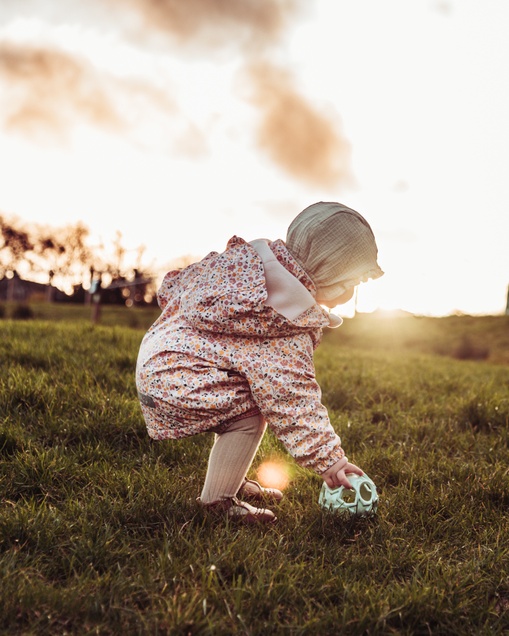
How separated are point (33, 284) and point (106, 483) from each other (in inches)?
1930

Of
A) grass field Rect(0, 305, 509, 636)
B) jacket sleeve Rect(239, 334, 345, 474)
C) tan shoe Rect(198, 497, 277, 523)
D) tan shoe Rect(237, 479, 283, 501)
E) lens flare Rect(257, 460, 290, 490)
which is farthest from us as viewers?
lens flare Rect(257, 460, 290, 490)

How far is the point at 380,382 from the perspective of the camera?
523 centimetres

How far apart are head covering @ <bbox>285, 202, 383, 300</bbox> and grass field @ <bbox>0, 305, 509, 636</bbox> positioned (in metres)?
1.01

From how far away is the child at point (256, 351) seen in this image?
2197 mm

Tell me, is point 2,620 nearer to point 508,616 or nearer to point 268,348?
point 268,348

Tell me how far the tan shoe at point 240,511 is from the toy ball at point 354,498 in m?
0.26

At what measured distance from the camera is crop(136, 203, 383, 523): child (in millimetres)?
2197

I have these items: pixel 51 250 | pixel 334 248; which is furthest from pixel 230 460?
pixel 51 250

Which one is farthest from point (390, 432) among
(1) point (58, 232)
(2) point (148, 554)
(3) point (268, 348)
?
(1) point (58, 232)

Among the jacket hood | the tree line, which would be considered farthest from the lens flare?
the tree line

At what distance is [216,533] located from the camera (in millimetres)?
2082

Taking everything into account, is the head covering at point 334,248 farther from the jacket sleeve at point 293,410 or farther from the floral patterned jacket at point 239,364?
the jacket sleeve at point 293,410

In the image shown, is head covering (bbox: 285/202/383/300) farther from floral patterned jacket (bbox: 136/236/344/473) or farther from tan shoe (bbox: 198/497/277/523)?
tan shoe (bbox: 198/497/277/523)

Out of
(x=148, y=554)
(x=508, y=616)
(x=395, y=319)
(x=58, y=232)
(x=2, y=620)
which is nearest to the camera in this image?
(x=2, y=620)
